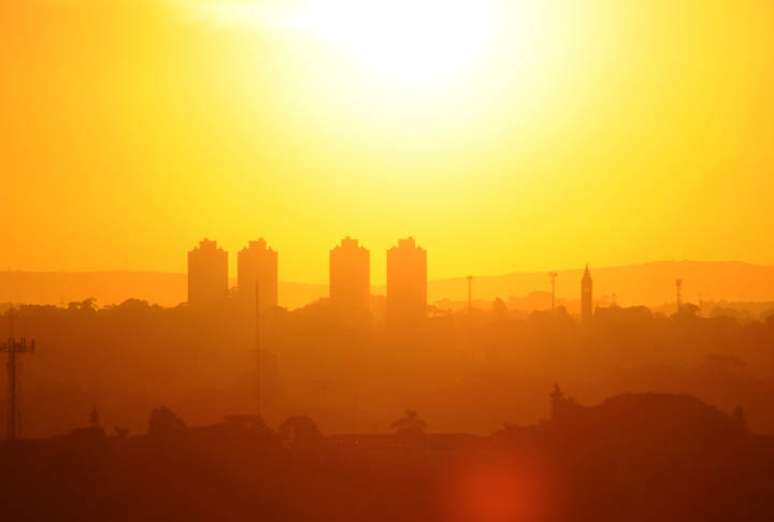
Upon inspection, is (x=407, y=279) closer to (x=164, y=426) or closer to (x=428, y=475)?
(x=164, y=426)

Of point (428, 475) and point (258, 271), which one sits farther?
point (258, 271)

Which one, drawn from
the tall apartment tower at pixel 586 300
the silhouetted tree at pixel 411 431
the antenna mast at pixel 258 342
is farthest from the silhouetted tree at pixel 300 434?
the tall apartment tower at pixel 586 300

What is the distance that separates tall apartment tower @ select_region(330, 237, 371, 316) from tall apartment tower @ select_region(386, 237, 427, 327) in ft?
9.26

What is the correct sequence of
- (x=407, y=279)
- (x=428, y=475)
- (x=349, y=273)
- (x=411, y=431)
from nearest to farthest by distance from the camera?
(x=428, y=475) < (x=411, y=431) < (x=407, y=279) < (x=349, y=273)

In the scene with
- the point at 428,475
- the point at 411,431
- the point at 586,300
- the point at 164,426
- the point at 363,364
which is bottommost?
the point at 428,475

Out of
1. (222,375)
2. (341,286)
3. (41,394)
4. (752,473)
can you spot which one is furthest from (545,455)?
(341,286)

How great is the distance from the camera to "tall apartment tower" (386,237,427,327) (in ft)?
403

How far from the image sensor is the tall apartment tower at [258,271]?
5133 inches

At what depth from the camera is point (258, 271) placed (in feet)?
440

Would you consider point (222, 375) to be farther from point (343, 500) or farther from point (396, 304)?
point (343, 500)

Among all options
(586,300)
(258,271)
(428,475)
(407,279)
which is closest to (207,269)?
(258,271)

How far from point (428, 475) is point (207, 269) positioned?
317 ft

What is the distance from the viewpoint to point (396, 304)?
122812 millimetres

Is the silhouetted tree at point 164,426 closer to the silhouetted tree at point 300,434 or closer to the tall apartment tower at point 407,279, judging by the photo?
the silhouetted tree at point 300,434
